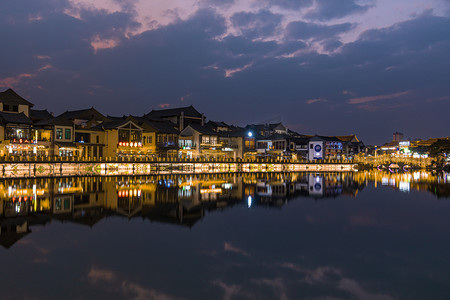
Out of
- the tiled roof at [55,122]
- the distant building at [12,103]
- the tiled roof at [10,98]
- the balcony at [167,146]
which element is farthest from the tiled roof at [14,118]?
the balcony at [167,146]

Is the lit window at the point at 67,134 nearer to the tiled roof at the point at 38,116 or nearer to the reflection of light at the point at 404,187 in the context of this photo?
the tiled roof at the point at 38,116

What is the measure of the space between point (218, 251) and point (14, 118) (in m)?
49.3

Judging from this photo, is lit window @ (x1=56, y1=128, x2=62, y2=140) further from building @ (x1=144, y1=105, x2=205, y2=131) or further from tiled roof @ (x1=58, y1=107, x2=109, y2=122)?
building @ (x1=144, y1=105, x2=205, y2=131)

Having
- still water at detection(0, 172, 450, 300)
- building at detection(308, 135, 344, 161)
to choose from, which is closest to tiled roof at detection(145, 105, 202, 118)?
building at detection(308, 135, 344, 161)

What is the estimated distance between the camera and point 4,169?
44594 mm

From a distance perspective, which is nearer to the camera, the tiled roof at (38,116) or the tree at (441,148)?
the tiled roof at (38,116)

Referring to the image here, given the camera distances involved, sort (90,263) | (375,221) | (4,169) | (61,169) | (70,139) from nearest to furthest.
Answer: (90,263), (375,221), (4,169), (61,169), (70,139)

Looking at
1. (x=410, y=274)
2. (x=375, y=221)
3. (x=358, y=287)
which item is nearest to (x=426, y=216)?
(x=375, y=221)

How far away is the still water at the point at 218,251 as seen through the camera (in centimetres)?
830

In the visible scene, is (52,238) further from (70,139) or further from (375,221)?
(70,139)

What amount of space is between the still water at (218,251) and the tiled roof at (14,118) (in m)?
34.7

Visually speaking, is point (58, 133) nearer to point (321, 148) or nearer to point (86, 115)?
point (86, 115)

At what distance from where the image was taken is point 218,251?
11422 mm

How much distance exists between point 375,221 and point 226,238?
753 cm
